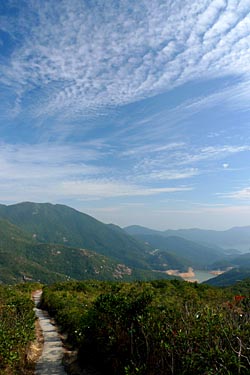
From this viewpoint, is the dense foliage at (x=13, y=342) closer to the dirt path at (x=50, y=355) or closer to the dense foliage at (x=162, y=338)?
the dirt path at (x=50, y=355)

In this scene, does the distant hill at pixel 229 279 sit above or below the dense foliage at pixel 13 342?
below

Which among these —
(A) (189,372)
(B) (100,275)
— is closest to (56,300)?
(A) (189,372)

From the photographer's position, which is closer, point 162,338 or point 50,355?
point 162,338

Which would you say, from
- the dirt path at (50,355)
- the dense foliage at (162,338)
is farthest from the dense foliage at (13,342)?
the dense foliage at (162,338)

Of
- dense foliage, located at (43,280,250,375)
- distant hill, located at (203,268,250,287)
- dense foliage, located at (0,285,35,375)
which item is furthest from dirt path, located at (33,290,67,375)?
distant hill, located at (203,268,250,287)

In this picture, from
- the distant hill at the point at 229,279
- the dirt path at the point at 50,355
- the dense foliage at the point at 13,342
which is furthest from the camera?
the distant hill at the point at 229,279

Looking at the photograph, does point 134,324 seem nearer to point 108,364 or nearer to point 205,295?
point 108,364

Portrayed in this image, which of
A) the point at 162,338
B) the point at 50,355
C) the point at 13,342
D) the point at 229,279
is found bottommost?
the point at 229,279

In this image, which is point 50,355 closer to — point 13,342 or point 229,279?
point 13,342

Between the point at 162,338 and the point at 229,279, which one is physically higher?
the point at 162,338

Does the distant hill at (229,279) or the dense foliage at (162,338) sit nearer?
the dense foliage at (162,338)

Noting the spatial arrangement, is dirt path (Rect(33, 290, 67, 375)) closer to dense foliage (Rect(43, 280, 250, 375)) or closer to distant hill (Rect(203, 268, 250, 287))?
dense foliage (Rect(43, 280, 250, 375))

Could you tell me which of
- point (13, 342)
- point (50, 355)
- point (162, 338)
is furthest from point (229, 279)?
point (162, 338)

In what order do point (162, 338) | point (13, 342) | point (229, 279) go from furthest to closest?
1. point (229, 279)
2. point (13, 342)
3. point (162, 338)
